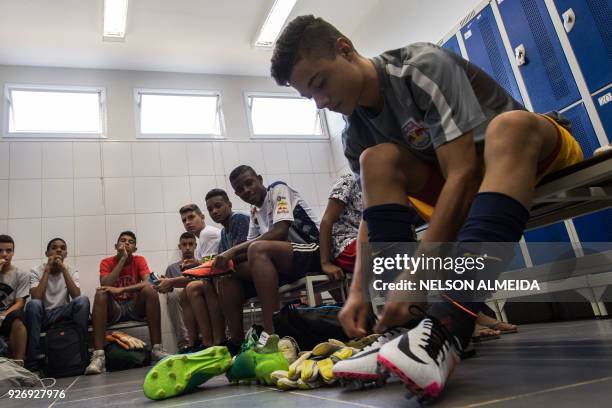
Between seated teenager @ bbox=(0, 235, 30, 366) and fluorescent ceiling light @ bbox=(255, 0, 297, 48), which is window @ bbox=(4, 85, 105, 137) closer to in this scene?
seated teenager @ bbox=(0, 235, 30, 366)

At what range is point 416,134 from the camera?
1.07m

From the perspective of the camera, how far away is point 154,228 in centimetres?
463

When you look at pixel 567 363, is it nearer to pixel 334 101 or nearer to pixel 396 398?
pixel 396 398

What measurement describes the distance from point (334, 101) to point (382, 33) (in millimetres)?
3988

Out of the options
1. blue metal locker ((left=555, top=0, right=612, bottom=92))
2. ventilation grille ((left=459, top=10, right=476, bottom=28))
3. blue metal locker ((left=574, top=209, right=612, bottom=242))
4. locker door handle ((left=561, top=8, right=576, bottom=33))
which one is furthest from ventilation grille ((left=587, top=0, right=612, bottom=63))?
ventilation grille ((left=459, top=10, right=476, bottom=28))

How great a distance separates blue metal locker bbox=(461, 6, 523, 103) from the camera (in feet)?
9.22

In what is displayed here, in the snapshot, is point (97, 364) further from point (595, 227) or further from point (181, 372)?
point (595, 227)

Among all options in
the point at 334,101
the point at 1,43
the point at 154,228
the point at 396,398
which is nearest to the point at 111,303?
the point at 154,228

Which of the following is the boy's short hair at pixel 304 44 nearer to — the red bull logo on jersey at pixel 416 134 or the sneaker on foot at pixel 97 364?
the red bull logo on jersey at pixel 416 134

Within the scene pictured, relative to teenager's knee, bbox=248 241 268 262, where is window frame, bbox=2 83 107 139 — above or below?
above

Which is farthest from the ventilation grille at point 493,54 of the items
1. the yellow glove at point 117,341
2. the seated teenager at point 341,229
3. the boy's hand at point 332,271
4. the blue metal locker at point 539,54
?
the yellow glove at point 117,341

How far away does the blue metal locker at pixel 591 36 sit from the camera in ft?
7.27

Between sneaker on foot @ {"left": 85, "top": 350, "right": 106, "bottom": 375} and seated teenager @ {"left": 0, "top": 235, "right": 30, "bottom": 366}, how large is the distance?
0.41 meters

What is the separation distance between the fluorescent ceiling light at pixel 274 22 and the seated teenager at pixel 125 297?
95.5 inches
